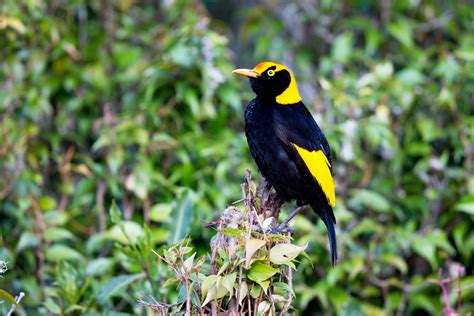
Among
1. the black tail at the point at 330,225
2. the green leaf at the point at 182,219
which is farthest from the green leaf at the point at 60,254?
the black tail at the point at 330,225

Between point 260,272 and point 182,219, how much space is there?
41.1 inches

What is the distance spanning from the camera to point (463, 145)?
4.82 m

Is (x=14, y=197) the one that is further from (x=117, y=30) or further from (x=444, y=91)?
(x=444, y=91)

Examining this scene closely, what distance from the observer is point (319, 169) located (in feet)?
10.8

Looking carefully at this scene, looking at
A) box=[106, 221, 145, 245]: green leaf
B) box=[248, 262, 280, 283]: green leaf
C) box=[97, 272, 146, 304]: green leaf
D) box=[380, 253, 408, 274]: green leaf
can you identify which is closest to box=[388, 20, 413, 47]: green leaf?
box=[380, 253, 408, 274]: green leaf

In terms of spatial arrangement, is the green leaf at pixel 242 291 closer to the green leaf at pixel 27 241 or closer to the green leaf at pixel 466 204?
the green leaf at pixel 27 241

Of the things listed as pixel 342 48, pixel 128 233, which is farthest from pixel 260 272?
pixel 342 48

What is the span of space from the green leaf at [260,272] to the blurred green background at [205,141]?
2046 mm

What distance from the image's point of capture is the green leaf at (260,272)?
7.24ft

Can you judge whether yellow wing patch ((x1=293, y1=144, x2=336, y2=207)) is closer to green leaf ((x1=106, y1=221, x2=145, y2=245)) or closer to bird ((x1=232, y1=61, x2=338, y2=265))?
bird ((x1=232, y1=61, x2=338, y2=265))

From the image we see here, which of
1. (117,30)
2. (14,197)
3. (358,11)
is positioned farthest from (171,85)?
(358,11)

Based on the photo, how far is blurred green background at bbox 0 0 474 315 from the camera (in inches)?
178

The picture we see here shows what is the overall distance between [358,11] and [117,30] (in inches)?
73.3

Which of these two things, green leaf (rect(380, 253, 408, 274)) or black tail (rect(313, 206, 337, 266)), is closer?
black tail (rect(313, 206, 337, 266))
